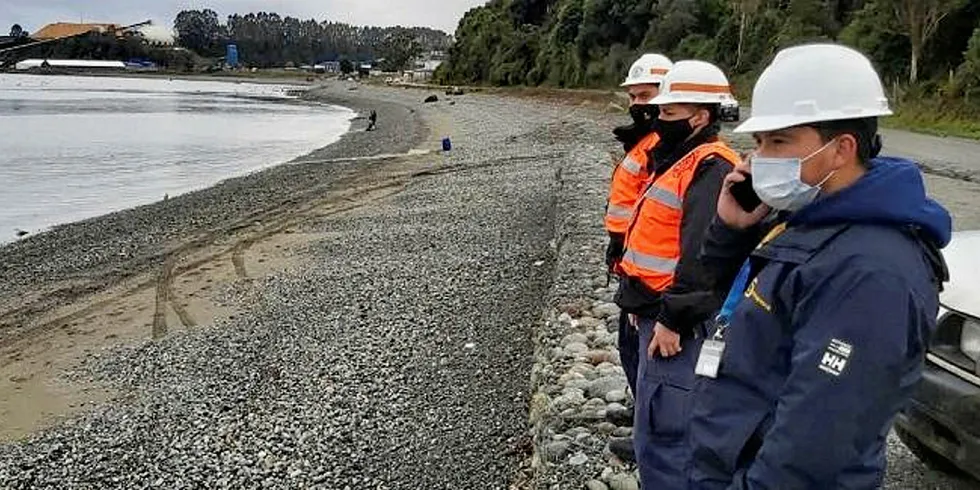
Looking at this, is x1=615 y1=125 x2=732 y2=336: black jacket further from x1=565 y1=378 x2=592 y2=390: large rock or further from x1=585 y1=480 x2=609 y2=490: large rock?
x1=565 y1=378 x2=592 y2=390: large rock

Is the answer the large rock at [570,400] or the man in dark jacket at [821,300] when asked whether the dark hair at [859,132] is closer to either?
the man in dark jacket at [821,300]

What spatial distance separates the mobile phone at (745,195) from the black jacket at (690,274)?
0.40m

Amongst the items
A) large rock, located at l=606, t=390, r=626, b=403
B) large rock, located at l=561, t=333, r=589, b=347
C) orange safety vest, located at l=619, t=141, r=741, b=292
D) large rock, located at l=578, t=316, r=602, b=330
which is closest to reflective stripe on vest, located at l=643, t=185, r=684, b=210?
orange safety vest, located at l=619, t=141, r=741, b=292

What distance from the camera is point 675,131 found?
360cm

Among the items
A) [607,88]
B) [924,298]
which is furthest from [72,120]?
[924,298]

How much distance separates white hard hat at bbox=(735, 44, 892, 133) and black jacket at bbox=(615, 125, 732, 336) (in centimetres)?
74

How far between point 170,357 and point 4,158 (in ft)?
95.3

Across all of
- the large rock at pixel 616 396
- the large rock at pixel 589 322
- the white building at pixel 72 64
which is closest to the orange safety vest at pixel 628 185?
the large rock at pixel 616 396

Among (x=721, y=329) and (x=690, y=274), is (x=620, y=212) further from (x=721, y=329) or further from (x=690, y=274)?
(x=721, y=329)

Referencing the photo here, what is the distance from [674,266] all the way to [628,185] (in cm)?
114

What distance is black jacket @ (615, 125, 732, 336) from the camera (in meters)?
3.05

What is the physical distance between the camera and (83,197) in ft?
78.1

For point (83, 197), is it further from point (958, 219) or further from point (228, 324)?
point (958, 219)

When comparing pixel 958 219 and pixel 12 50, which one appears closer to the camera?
pixel 958 219
